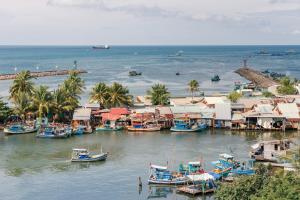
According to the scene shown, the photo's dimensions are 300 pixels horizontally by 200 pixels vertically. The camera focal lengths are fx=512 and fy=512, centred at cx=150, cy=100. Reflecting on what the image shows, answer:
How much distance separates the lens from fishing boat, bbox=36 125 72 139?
5191 cm

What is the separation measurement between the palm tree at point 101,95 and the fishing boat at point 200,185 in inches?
1079

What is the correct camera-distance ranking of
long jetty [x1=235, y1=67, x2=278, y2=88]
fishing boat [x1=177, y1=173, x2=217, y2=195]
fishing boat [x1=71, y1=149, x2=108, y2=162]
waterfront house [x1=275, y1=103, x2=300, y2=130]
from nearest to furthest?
1. fishing boat [x1=177, y1=173, x2=217, y2=195]
2. fishing boat [x1=71, y1=149, x2=108, y2=162]
3. waterfront house [x1=275, y1=103, x2=300, y2=130]
4. long jetty [x1=235, y1=67, x2=278, y2=88]

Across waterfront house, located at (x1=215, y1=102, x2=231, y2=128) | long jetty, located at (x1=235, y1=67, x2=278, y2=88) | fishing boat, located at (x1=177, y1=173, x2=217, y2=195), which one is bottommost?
fishing boat, located at (x1=177, y1=173, x2=217, y2=195)

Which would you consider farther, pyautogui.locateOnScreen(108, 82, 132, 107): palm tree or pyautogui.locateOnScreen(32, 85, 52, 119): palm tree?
pyautogui.locateOnScreen(108, 82, 132, 107): palm tree

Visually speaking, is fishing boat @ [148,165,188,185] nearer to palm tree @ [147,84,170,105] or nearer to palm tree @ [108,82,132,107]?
palm tree @ [108,82,132,107]

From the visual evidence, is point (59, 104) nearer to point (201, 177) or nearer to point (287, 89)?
point (201, 177)

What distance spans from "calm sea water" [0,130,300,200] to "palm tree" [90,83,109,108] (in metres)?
7.13

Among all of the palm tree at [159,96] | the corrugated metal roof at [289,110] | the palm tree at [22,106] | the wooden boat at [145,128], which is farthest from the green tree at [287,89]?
the palm tree at [22,106]

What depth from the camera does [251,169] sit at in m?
37.3

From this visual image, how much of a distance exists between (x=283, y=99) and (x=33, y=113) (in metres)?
29.1

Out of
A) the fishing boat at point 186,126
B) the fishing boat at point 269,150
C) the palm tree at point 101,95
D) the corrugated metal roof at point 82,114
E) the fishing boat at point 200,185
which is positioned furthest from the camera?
the palm tree at point 101,95

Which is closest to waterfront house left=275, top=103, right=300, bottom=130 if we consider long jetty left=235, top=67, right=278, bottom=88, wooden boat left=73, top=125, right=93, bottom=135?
wooden boat left=73, top=125, right=93, bottom=135

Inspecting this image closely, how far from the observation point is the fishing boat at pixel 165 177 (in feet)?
117

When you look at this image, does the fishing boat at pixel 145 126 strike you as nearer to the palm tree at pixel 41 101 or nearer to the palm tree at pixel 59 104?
the palm tree at pixel 59 104
